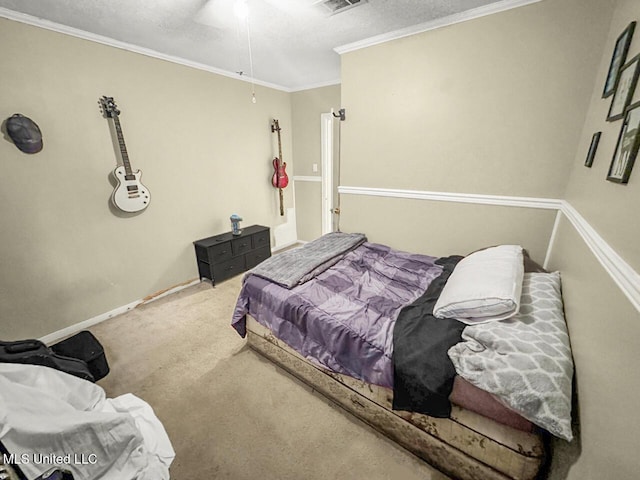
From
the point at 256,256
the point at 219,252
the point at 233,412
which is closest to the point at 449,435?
the point at 233,412

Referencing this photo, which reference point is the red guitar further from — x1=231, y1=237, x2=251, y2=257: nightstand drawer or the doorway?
x1=231, y1=237, x2=251, y2=257: nightstand drawer

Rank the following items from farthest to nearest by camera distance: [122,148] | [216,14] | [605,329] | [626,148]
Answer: [122,148] → [216,14] → [626,148] → [605,329]

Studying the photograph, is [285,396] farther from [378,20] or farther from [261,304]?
[378,20]

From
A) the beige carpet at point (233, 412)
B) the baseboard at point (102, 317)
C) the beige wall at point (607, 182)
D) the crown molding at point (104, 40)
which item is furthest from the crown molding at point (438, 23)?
the baseboard at point (102, 317)

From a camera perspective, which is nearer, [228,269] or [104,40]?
[104,40]

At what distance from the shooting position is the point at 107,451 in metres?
1.04

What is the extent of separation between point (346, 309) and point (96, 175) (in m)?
2.53

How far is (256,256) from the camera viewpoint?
3.57 meters

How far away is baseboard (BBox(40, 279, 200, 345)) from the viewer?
7.20 feet

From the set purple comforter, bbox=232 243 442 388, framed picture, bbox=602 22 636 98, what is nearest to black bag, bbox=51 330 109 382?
purple comforter, bbox=232 243 442 388

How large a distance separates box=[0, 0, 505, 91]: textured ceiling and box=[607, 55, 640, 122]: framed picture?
120cm

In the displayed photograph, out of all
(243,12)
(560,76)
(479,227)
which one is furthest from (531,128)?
(243,12)

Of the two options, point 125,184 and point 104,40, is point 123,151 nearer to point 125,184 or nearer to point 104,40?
point 125,184

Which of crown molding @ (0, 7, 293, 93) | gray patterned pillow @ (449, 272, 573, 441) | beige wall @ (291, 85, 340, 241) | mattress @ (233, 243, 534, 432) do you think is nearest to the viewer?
gray patterned pillow @ (449, 272, 573, 441)
